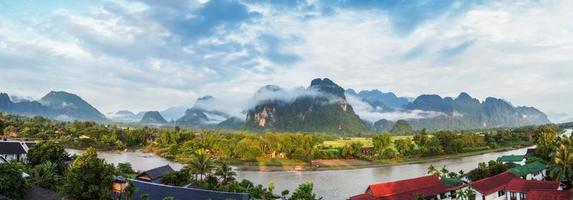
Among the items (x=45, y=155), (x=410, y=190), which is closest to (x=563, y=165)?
(x=410, y=190)

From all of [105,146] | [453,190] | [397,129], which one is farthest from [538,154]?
[397,129]

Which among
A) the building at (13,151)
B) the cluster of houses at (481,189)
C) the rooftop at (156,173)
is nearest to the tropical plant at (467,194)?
the cluster of houses at (481,189)

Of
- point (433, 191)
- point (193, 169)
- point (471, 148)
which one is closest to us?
point (433, 191)

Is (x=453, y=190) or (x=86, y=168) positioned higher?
(x=86, y=168)

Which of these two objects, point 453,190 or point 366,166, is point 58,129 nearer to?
point 366,166

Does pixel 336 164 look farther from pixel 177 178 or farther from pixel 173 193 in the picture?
pixel 173 193

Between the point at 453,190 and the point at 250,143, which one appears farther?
the point at 250,143

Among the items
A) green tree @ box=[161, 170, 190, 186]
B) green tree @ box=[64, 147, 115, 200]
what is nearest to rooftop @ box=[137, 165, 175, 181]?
green tree @ box=[161, 170, 190, 186]
